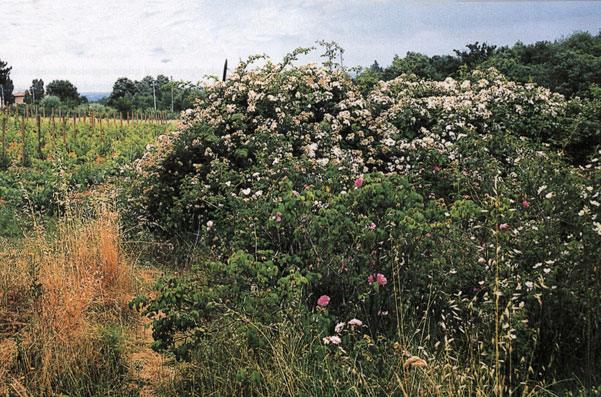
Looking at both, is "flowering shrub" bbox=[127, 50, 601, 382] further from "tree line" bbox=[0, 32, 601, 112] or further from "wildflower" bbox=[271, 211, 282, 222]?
"tree line" bbox=[0, 32, 601, 112]

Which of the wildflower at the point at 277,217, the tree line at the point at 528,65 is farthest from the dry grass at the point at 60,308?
the tree line at the point at 528,65

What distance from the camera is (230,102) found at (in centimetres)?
802

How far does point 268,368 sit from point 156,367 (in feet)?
3.37

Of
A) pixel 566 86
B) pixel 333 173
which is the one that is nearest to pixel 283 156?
pixel 333 173

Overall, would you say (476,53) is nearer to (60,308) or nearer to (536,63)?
(536,63)

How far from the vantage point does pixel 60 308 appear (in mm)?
3684

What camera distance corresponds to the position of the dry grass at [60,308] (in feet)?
11.0

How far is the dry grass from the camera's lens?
3.37 meters

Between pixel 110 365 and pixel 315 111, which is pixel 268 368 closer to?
pixel 110 365

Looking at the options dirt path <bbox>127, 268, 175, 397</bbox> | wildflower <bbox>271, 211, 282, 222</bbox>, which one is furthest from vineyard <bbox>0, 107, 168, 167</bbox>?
wildflower <bbox>271, 211, 282, 222</bbox>

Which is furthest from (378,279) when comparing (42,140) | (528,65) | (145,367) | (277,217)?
(528,65)

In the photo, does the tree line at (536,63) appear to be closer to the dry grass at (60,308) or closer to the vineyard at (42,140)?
the vineyard at (42,140)

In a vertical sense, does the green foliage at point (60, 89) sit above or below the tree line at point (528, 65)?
above

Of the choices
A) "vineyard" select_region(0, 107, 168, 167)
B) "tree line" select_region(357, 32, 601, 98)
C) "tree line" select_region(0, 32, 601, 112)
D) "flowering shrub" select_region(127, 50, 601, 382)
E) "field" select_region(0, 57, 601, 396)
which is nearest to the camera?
"field" select_region(0, 57, 601, 396)
